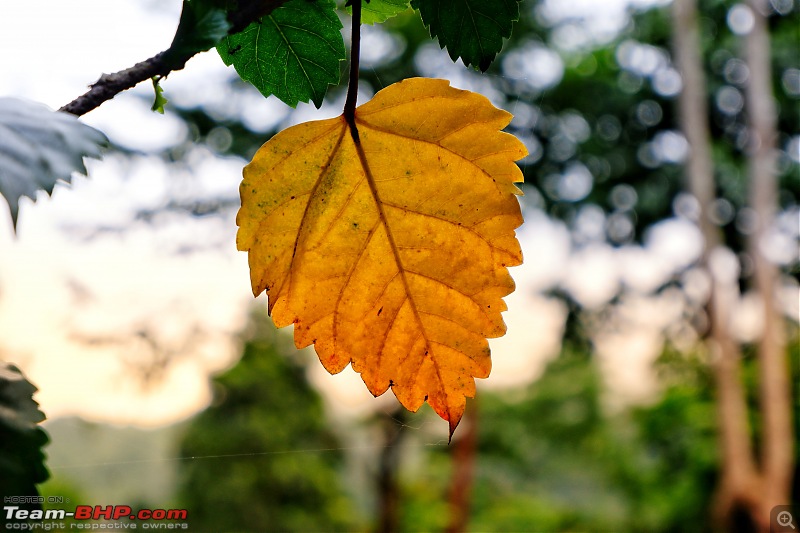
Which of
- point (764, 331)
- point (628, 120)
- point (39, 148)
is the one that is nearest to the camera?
point (39, 148)

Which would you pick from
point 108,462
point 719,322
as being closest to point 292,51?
point 108,462

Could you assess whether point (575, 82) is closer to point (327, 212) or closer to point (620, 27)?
point (620, 27)

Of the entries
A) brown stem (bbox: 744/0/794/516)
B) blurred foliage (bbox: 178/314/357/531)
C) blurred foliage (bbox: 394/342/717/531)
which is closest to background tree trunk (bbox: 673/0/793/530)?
brown stem (bbox: 744/0/794/516)

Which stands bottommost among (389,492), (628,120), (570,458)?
(389,492)

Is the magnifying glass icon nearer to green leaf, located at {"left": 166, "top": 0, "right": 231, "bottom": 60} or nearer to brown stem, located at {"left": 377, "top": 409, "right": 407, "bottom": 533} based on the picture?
brown stem, located at {"left": 377, "top": 409, "right": 407, "bottom": 533}

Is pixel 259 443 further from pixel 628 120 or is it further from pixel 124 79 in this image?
pixel 124 79

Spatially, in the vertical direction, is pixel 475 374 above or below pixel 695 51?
below

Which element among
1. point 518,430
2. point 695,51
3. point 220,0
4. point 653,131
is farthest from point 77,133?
point 518,430
